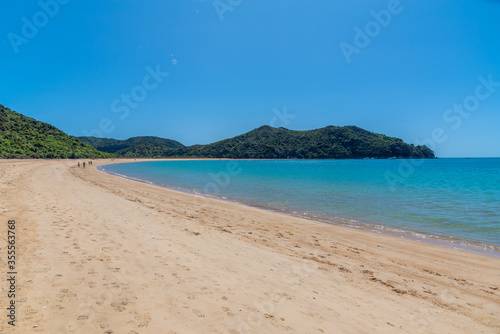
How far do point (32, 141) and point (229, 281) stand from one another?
353ft

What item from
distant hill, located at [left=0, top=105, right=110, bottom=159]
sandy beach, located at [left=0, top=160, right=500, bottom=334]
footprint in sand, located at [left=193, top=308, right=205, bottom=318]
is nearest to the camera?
sandy beach, located at [left=0, top=160, right=500, bottom=334]

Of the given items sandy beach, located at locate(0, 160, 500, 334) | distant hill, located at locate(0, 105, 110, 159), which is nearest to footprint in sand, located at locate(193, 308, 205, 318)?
sandy beach, located at locate(0, 160, 500, 334)

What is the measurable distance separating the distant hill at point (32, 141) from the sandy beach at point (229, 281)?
254 feet

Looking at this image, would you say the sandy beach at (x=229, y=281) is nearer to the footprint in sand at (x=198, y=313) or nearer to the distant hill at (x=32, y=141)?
the footprint in sand at (x=198, y=313)

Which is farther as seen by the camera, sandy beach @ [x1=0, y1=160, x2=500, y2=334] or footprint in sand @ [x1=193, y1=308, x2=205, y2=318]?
footprint in sand @ [x1=193, y1=308, x2=205, y2=318]

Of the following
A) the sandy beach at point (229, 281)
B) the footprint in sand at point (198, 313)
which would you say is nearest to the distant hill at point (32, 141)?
the sandy beach at point (229, 281)

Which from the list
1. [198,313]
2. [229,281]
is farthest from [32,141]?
[198,313]

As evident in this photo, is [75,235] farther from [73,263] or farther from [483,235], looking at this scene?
[483,235]

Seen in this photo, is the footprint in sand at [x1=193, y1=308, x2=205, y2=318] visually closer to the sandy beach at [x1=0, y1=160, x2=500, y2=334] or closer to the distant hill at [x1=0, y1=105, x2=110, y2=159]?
the sandy beach at [x1=0, y1=160, x2=500, y2=334]

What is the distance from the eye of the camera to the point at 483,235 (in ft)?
39.5

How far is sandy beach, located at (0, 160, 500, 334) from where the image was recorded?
168 inches

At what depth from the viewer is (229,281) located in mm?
5824

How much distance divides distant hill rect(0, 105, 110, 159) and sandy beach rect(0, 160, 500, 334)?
77312 mm

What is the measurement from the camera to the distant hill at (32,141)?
74.6m
